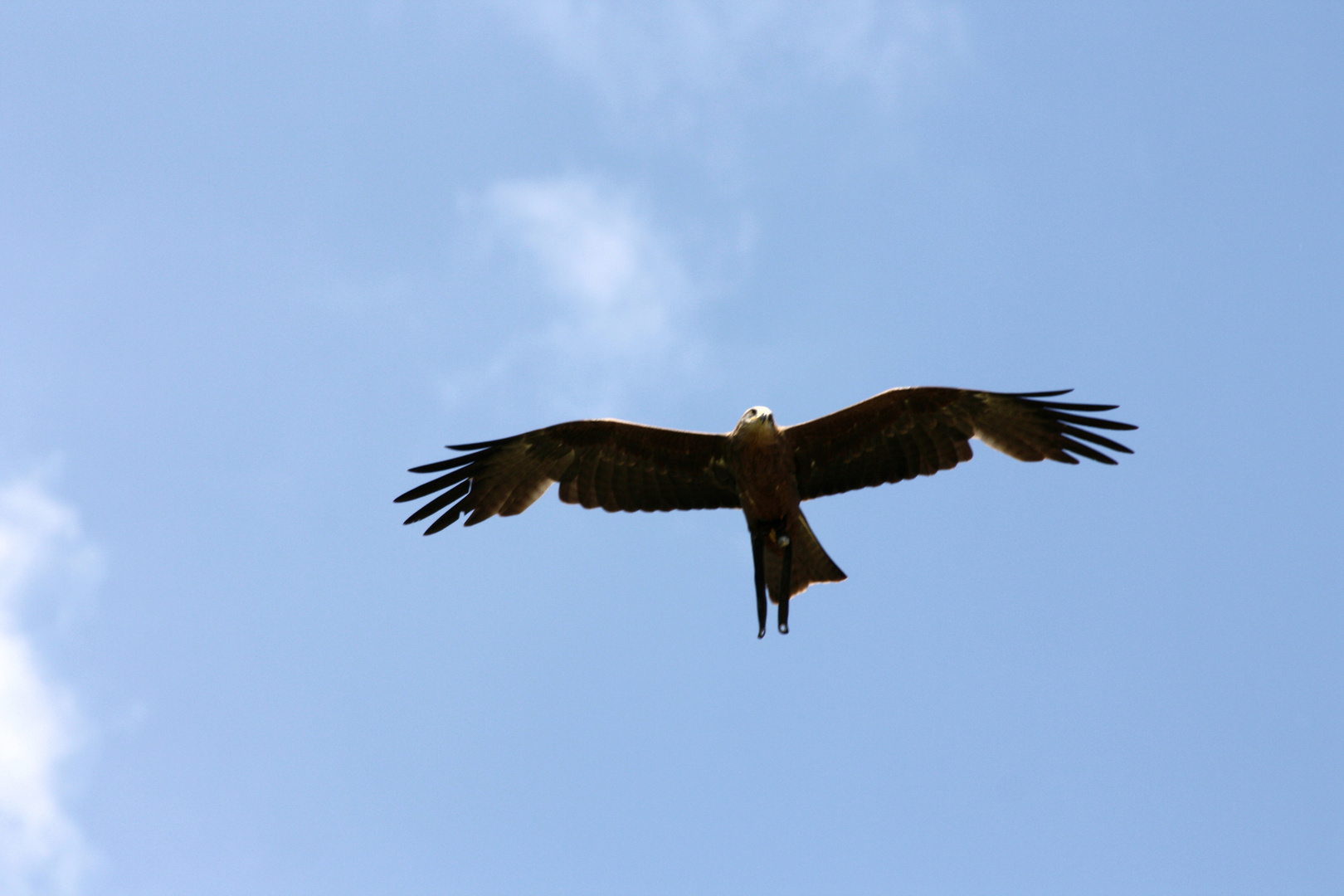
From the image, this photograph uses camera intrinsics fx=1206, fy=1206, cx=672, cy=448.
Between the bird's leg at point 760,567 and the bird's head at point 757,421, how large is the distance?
930mm

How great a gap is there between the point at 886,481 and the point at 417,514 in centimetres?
424

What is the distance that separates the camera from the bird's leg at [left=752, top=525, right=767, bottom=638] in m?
10.2

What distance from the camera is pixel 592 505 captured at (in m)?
11.1

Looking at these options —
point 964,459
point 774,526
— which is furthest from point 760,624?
point 964,459

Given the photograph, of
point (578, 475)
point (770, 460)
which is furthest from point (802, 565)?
point (578, 475)

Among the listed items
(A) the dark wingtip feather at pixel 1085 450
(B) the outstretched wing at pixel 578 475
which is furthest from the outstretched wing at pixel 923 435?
(B) the outstretched wing at pixel 578 475

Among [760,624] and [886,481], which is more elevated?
[886,481]

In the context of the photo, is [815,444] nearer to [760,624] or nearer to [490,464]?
[760,624]

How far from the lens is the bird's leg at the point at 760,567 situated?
1019 centimetres

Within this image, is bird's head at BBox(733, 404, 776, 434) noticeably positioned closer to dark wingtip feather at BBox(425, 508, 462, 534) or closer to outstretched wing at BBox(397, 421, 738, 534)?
outstretched wing at BBox(397, 421, 738, 534)

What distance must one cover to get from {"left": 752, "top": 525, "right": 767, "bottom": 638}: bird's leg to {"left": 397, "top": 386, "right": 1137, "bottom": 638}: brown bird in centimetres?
1

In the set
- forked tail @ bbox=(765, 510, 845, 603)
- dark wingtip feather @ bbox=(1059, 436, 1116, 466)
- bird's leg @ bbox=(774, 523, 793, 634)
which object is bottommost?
bird's leg @ bbox=(774, 523, 793, 634)

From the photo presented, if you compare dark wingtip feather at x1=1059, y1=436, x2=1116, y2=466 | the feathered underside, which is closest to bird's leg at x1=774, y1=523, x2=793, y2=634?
the feathered underside

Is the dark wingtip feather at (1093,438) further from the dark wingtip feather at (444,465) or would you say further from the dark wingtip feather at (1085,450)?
the dark wingtip feather at (444,465)
